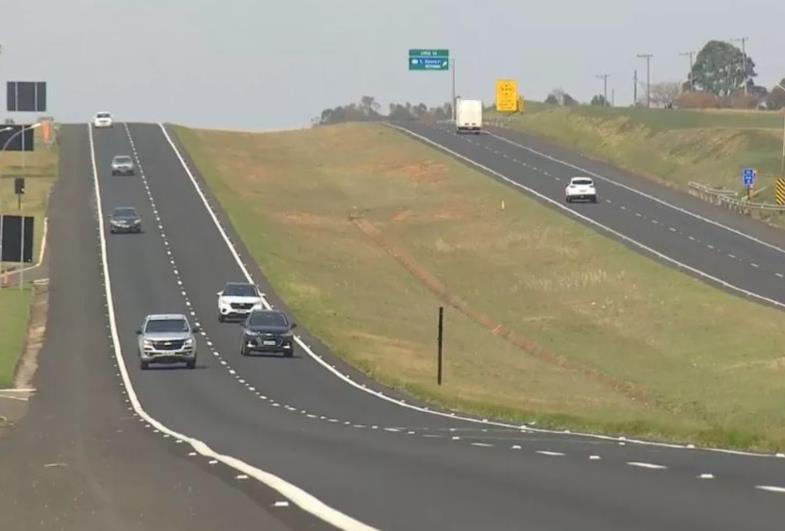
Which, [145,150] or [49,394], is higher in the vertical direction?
[145,150]

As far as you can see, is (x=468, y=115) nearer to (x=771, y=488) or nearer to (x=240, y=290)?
(x=240, y=290)

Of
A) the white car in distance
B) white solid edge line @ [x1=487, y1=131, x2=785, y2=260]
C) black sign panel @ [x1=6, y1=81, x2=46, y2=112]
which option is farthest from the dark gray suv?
black sign panel @ [x1=6, y1=81, x2=46, y2=112]

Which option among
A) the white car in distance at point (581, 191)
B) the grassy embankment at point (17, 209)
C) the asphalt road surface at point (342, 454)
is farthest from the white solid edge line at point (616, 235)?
the grassy embankment at point (17, 209)

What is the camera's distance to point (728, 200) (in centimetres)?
11519

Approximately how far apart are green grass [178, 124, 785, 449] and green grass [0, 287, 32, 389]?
11.9 metres

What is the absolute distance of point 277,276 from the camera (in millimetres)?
84812

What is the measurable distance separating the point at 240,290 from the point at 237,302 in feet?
2.33

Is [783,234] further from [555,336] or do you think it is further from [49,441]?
[49,441]

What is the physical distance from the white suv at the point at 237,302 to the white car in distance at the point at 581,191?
151 feet

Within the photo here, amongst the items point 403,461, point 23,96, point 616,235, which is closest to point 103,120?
point 23,96

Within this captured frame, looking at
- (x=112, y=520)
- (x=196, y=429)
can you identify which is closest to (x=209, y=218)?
(x=196, y=429)

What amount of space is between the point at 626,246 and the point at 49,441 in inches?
2485

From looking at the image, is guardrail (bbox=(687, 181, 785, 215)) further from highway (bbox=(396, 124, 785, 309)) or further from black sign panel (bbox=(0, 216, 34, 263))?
black sign panel (bbox=(0, 216, 34, 263))

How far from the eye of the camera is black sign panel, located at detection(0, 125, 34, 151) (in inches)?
4948
